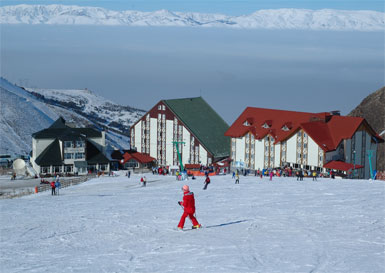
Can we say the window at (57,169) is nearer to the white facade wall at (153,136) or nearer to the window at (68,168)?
the window at (68,168)

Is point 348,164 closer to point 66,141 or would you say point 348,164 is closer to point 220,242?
point 66,141

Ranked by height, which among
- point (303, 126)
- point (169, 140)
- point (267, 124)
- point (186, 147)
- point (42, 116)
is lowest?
point (186, 147)

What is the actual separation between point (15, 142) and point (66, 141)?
35.0 metres

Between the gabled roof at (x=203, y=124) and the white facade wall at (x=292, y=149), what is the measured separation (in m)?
Result: 16.1

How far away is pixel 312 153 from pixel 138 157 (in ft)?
98.8

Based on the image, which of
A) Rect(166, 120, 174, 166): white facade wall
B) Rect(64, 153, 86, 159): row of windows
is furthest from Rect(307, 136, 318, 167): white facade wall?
Rect(64, 153, 86, 159): row of windows

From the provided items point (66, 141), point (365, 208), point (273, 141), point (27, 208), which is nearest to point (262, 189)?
point (365, 208)

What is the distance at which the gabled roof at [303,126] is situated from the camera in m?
72.9

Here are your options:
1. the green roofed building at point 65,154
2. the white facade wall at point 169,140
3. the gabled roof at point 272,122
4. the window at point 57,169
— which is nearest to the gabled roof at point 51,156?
the green roofed building at point 65,154

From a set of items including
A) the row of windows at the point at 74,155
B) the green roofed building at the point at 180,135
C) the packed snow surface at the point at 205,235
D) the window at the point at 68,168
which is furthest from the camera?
the green roofed building at the point at 180,135

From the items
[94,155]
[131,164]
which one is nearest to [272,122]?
[131,164]

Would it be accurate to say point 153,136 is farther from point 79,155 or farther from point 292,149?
point 292,149

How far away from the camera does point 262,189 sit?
37312mm

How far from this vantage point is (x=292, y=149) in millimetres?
75188
